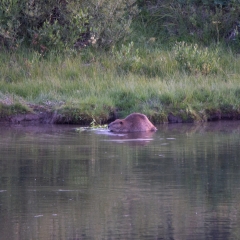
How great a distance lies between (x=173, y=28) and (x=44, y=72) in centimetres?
556

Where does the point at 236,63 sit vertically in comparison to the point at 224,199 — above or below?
above

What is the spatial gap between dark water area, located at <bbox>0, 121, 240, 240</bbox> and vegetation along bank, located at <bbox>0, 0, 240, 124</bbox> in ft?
7.57

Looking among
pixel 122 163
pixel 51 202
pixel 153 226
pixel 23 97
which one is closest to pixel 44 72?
pixel 23 97

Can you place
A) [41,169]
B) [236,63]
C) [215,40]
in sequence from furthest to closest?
[215,40] < [236,63] < [41,169]

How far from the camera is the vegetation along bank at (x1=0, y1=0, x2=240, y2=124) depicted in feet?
55.1

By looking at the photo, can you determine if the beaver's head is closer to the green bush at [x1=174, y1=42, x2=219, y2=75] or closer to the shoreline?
the shoreline

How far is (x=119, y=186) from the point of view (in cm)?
929

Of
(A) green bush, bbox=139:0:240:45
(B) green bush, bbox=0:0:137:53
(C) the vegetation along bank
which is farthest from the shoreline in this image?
(A) green bush, bbox=139:0:240:45

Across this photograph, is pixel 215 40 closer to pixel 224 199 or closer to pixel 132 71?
pixel 132 71

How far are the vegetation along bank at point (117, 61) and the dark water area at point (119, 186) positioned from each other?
231cm

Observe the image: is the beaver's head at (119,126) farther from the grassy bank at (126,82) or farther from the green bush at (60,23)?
the green bush at (60,23)

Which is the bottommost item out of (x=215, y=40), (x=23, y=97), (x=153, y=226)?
(x=153, y=226)

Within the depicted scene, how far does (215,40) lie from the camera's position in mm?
22156

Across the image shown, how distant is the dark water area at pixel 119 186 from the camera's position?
731 cm
